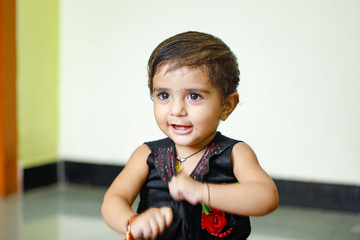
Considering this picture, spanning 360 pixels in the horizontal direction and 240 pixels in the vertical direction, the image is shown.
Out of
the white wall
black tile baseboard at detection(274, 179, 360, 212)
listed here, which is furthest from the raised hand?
black tile baseboard at detection(274, 179, 360, 212)

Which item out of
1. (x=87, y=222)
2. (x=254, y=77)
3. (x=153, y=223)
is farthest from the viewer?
(x=87, y=222)

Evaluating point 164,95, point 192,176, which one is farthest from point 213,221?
point 164,95

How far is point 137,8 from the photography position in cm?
98

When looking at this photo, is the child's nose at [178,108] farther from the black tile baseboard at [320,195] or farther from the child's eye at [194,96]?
the black tile baseboard at [320,195]

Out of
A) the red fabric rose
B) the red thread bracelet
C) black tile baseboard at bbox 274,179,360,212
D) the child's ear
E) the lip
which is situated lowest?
black tile baseboard at bbox 274,179,360,212

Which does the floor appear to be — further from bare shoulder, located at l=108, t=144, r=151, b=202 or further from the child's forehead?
the child's forehead

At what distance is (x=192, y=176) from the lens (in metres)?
0.62

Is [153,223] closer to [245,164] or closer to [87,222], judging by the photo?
[245,164]

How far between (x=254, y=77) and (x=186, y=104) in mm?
491

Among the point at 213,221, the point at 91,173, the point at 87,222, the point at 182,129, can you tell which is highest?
the point at 182,129

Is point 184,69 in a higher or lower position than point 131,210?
higher

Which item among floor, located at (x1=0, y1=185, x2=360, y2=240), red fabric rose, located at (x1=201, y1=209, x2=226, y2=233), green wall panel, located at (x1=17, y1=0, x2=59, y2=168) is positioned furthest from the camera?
green wall panel, located at (x1=17, y1=0, x2=59, y2=168)

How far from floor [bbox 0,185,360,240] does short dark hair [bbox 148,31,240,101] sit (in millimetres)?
628

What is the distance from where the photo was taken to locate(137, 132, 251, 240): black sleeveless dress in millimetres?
602
